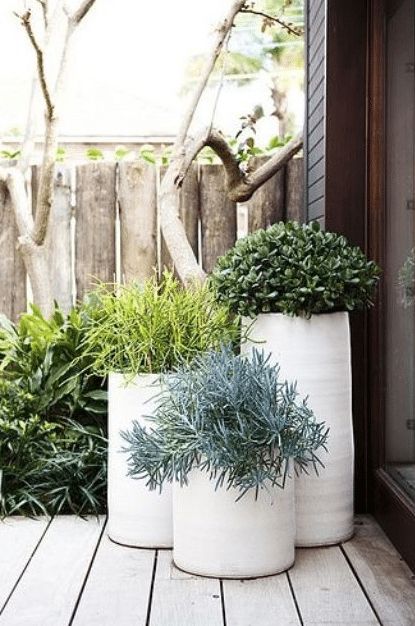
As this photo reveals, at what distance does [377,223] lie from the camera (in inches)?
131

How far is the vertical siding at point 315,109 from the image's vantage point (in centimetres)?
357

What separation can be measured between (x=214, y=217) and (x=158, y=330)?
141 centimetres

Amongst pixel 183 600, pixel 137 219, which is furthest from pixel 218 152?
pixel 183 600

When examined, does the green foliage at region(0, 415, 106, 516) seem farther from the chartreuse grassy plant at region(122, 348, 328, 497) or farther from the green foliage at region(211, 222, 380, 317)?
the green foliage at region(211, 222, 380, 317)

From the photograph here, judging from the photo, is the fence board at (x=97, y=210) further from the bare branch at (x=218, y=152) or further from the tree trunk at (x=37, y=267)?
the bare branch at (x=218, y=152)

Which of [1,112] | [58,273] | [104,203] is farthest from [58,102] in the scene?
[1,112]

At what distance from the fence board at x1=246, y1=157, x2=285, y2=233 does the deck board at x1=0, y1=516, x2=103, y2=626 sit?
1.65m

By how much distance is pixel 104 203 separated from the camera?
4383mm

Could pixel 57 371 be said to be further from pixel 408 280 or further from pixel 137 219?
pixel 408 280

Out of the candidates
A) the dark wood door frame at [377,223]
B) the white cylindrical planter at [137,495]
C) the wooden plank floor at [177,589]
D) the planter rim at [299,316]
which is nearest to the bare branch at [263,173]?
the dark wood door frame at [377,223]

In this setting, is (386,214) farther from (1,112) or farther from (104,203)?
(1,112)

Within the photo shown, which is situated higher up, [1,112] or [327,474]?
[1,112]

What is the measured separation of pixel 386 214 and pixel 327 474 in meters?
0.90

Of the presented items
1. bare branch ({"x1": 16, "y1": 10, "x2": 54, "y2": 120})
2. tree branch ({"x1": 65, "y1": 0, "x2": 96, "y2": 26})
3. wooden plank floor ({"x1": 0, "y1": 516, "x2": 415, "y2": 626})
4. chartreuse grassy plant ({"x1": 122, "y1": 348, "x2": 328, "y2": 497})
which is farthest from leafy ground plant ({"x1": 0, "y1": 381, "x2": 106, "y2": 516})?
tree branch ({"x1": 65, "y1": 0, "x2": 96, "y2": 26})
